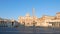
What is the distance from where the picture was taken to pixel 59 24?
65.4 m

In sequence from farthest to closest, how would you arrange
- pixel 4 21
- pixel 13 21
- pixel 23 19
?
pixel 23 19, pixel 4 21, pixel 13 21

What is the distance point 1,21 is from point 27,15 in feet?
88.6

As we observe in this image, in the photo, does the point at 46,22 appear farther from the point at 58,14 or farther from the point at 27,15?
the point at 27,15

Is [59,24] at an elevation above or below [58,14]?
below

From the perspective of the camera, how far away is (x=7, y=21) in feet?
236

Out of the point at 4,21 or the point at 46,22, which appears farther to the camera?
the point at 4,21

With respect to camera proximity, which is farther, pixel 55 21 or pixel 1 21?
pixel 1 21

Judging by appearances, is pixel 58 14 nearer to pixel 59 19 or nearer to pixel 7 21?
pixel 59 19

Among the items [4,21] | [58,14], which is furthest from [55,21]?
[4,21]

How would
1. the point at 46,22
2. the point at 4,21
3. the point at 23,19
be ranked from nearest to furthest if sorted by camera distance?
1. the point at 46,22
2. the point at 4,21
3. the point at 23,19

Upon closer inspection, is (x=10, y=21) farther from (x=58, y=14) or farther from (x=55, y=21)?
(x=58, y=14)

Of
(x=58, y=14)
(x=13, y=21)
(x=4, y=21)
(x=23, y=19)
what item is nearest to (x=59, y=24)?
(x=58, y=14)

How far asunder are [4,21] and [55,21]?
83.1 ft

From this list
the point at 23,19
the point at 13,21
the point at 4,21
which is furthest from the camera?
the point at 23,19
